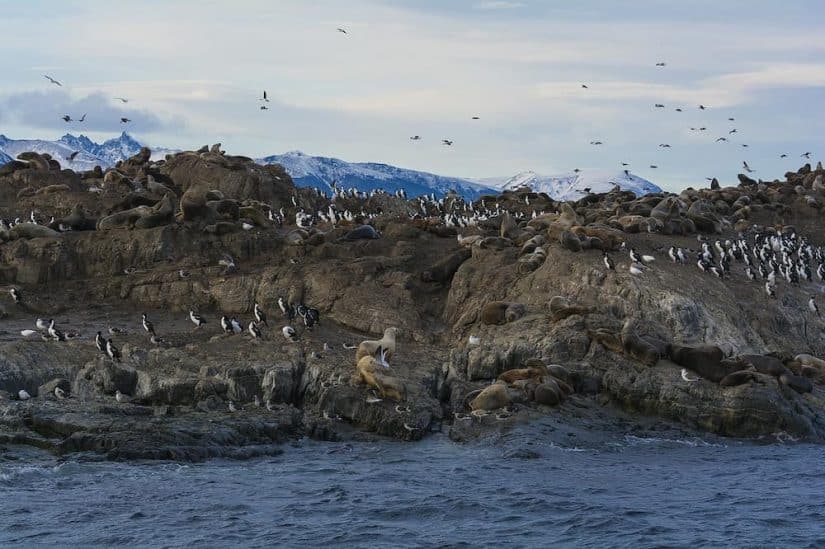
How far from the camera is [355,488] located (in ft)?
76.5

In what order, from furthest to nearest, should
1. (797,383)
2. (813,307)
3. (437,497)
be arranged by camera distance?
(813,307) < (797,383) < (437,497)

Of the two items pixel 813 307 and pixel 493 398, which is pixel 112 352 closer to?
pixel 493 398

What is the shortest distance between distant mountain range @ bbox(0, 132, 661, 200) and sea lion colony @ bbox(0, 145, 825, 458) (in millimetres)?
76092

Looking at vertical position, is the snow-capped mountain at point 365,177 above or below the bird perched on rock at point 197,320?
above

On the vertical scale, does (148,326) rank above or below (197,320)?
below

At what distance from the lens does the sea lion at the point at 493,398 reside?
92.0ft

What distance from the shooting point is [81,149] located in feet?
445

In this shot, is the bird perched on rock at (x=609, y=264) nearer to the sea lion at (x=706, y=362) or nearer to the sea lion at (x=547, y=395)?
the sea lion at (x=706, y=362)

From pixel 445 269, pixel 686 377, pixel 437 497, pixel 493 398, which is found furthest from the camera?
pixel 445 269

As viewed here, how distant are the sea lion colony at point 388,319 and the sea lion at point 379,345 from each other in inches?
1.6

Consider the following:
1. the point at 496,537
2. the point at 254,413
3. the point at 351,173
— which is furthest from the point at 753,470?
the point at 351,173

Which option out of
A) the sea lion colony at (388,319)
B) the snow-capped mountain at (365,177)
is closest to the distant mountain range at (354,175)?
the snow-capped mountain at (365,177)

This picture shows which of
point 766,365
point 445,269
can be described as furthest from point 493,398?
point 445,269

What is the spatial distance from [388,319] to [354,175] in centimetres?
9991
